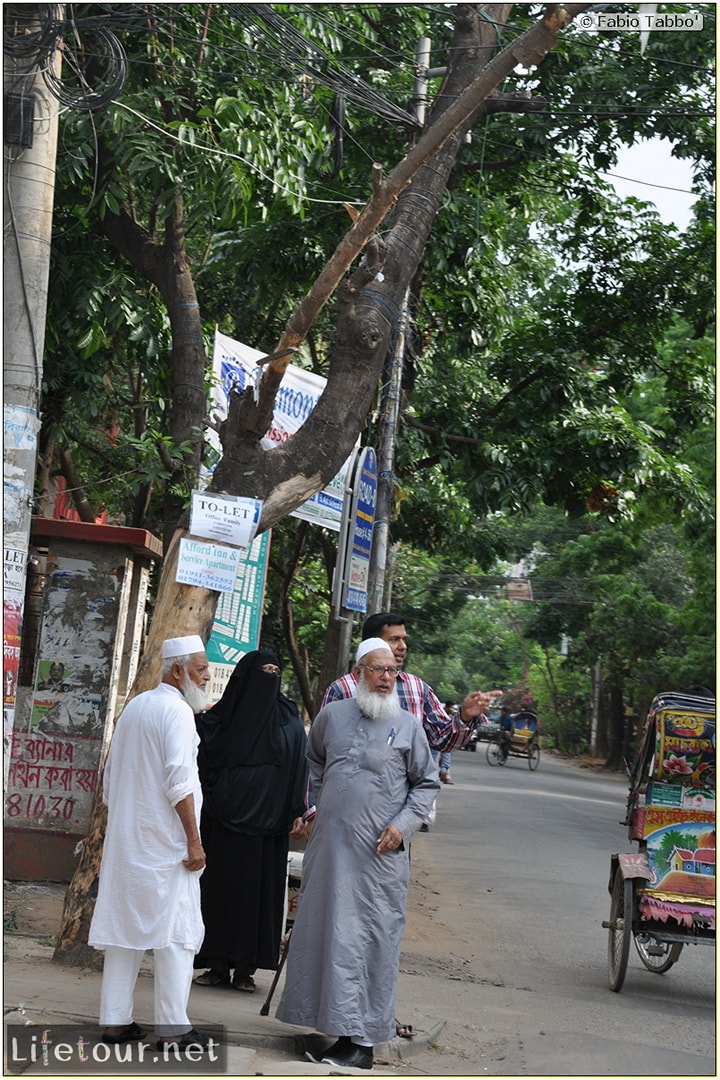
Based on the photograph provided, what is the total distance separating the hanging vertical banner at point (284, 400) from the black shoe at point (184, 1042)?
527 cm

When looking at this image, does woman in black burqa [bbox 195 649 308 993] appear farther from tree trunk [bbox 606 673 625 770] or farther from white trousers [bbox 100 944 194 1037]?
tree trunk [bbox 606 673 625 770]

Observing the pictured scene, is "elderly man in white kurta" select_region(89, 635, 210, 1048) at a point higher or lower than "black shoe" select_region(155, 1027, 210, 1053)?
higher

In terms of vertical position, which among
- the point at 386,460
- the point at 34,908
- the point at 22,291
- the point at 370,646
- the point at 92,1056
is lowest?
the point at 92,1056

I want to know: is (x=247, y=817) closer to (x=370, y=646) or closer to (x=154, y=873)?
(x=370, y=646)

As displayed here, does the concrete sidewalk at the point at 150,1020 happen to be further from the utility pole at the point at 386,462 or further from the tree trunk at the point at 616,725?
the tree trunk at the point at 616,725

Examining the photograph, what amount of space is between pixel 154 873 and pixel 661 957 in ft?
17.3

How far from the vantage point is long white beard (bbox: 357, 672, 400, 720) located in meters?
5.81

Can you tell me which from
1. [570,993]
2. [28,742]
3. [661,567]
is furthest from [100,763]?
[661,567]

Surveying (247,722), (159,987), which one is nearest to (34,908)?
(247,722)

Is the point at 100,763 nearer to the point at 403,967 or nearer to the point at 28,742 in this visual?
the point at 28,742

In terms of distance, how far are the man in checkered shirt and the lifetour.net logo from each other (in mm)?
1792

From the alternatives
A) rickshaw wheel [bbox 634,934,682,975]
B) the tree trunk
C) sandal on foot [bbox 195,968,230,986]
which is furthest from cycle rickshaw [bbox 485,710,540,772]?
sandal on foot [bbox 195,968,230,986]

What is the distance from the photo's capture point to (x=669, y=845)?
28.0ft

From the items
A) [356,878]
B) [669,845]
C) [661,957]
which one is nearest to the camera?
[356,878]
